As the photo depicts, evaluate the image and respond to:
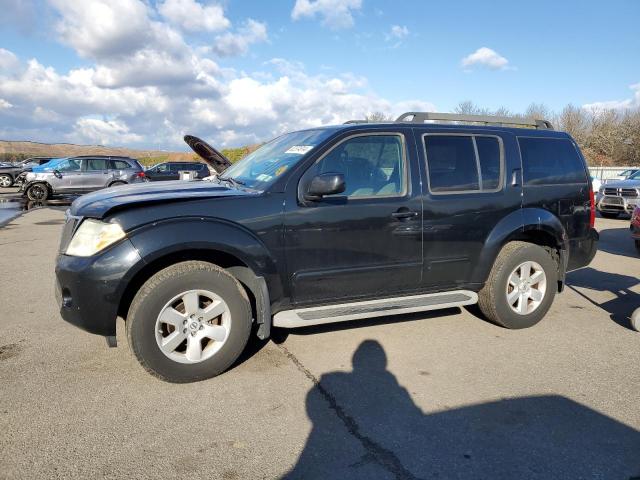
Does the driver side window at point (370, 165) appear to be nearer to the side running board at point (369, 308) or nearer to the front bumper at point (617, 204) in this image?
the side running board at point (369, 308)

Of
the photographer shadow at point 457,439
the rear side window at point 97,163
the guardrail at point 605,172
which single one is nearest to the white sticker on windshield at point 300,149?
the photographer shadow at point 457,439

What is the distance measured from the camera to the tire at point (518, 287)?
14.9 ft

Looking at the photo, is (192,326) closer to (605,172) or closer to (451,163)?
(451,163)

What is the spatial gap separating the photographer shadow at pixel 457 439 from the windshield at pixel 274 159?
1.71 meters

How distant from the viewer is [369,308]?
3.93 meters

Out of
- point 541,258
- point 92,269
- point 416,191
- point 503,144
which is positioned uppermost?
point 503,144

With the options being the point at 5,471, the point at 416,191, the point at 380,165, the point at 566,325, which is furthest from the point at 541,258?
the point at 5,471

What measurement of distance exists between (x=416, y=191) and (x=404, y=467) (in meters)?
2.30

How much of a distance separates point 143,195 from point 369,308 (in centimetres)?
197

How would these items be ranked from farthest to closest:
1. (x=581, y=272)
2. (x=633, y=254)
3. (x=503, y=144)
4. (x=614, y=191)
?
(x=614, y=191) → (x=633, y=254) → (x=581, y=272) → (x=503, y=144)

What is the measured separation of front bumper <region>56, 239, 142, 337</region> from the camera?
3203 mm

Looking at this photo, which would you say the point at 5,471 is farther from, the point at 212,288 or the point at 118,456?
the point at 212,288

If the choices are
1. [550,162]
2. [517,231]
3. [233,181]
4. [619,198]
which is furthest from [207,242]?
[619,198]

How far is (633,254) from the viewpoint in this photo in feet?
29.0
